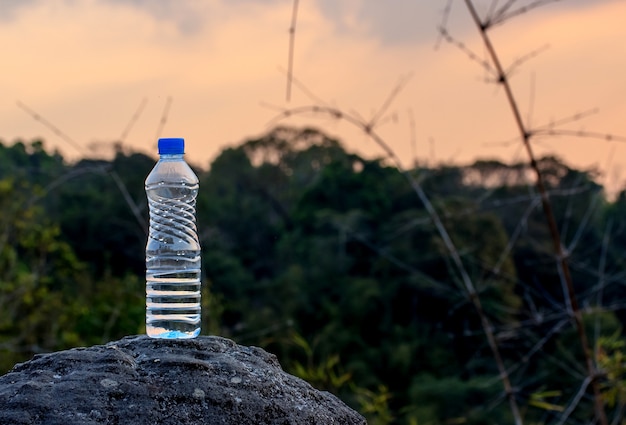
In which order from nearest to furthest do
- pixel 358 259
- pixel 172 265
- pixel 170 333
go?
pixel 170 333 < pixel 172 265 < pixel 358 259

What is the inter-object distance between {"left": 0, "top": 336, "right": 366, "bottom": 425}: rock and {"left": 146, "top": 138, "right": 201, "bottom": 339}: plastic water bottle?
26cm

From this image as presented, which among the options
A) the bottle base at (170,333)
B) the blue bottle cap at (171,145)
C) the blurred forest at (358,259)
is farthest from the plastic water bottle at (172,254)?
the blurred forest at (358,259)

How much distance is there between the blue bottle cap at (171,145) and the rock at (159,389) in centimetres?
43

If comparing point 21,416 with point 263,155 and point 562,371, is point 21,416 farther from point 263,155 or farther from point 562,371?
point 263,155

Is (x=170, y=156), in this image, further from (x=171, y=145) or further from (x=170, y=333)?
(x=170, y=333)

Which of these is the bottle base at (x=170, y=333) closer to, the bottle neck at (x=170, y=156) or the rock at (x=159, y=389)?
the rock at (x=159, y=389)

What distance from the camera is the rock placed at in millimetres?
1879

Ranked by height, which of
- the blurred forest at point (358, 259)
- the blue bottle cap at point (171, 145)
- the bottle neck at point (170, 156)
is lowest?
the blurred forest at point (358, 259)

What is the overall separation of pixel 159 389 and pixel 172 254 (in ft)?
2.14

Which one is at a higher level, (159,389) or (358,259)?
(159,389)

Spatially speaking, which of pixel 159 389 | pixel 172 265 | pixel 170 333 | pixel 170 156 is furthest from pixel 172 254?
pixel 159 389

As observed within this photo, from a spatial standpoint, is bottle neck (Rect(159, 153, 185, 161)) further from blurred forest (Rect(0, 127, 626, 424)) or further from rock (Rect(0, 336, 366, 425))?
blurred forest (Rect(0, 127, 626, 424))

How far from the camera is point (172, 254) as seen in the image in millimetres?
2557

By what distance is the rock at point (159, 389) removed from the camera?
1.88 metres
